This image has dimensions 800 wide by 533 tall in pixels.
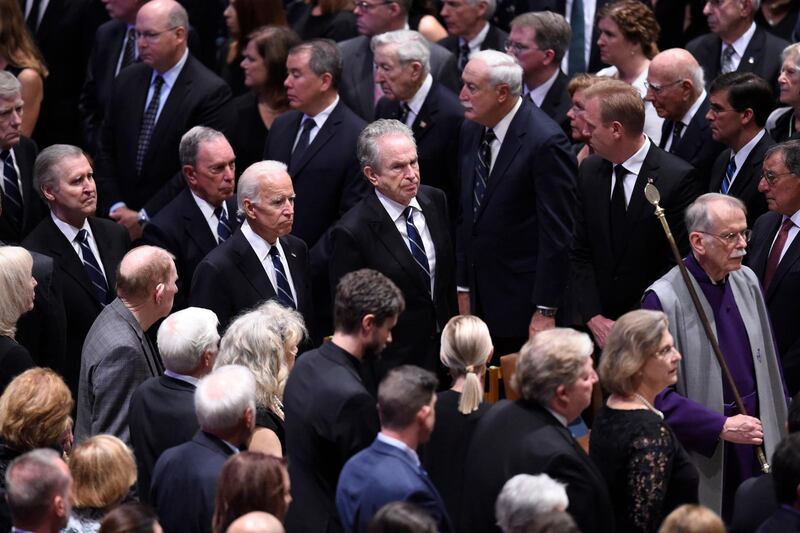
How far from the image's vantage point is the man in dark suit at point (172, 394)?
5.51 meters

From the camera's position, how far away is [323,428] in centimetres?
520

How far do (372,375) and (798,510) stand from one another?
2.76m

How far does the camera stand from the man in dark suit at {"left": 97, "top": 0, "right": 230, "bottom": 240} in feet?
29.4

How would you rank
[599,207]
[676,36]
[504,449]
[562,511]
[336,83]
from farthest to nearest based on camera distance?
1. [676,36]
2. [336,83]
3. [599,207]
4. [504,449]
5. [562,511]

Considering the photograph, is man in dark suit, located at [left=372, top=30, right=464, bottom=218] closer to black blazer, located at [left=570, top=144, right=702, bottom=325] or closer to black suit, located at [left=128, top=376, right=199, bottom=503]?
black blazer, located at [left=570, top=144, right=702, bottom=325]

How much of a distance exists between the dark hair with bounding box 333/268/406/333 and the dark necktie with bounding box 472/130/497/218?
248 centimetres

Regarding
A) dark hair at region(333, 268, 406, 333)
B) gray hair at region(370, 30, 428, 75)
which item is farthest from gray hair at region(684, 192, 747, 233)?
gray hair at region(370, 30, 428, 75)

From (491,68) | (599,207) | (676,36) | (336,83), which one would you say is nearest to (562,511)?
(599,207)

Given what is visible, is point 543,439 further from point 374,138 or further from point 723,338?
point 374,138

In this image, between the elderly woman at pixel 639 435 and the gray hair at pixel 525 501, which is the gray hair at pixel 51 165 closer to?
the elderly woman at pixel 639 435

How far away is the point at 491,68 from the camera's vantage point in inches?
307

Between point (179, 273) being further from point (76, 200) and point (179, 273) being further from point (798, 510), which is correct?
point (798, 510)

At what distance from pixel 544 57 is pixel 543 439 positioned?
14.3 ft

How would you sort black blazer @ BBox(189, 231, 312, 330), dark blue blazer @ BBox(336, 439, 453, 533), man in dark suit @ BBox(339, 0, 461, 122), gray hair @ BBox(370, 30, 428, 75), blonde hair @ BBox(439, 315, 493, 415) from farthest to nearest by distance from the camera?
1. man in dark suit @ BBox(339, 0, 461, 122)
2. gray hair @ BBox(370, 30, 428, 75)
3. black blazer @ BBox(189, 231, 312, 330)
4. blonde hair @ BBox(439, 315, 493, 415)
5. dark blue blazer @ BBox(336, 439, 453, 533)
